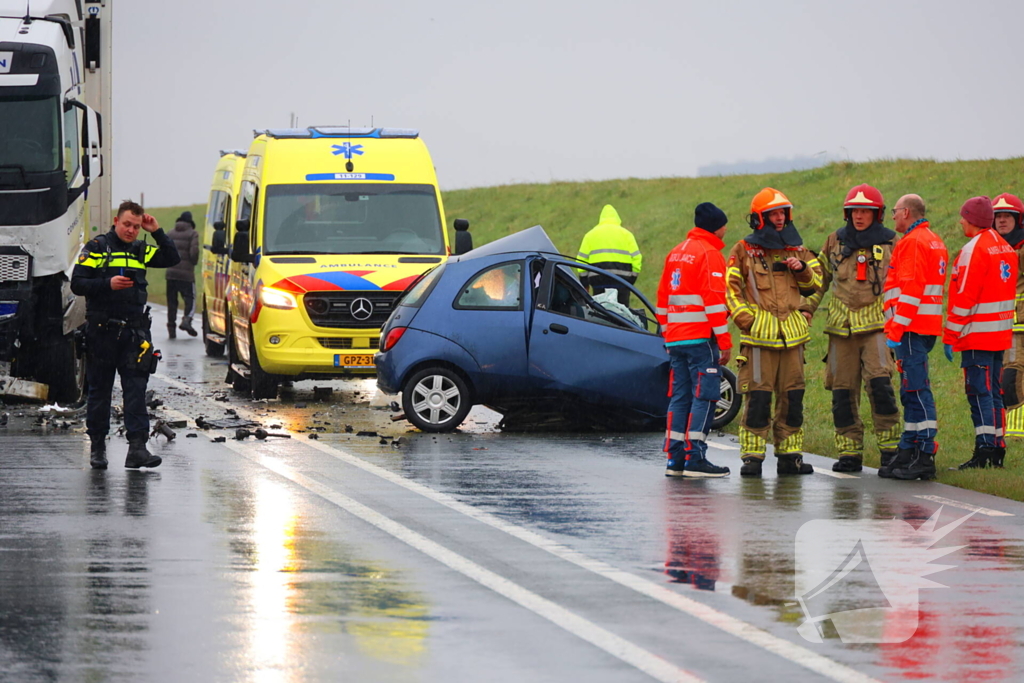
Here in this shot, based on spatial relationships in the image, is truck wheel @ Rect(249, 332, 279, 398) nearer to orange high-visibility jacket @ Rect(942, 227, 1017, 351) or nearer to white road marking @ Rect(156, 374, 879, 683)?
white road marking @ Rect(156, 374, 879, 683)

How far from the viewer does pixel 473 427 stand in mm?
14695

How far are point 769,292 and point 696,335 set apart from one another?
59cm

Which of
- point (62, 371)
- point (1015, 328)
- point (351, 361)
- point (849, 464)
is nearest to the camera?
point (849, 464)

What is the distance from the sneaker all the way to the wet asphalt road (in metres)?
0.21

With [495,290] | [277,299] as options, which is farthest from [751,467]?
[277,299]

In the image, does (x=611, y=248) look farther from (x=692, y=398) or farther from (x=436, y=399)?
(x=692, y=398)

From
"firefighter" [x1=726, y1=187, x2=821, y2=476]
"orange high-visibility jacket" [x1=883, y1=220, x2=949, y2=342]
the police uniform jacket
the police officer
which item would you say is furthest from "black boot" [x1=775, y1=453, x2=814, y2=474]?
the police uniform jacket

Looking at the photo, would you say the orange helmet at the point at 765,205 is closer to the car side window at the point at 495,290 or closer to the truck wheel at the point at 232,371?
the car side window at the point at 495,290

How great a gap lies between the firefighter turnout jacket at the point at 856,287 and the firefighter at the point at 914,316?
5.1 inches

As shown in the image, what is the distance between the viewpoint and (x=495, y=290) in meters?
14.1

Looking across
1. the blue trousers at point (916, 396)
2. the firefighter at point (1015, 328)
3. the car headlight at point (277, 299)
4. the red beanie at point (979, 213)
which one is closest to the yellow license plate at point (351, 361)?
the car headlight at point (277, 299)

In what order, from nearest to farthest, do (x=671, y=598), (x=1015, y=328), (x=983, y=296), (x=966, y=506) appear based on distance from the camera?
(x=671, y=598) < (x=966, y=506) < (x=983, y=296) < (x=1015, y=328)

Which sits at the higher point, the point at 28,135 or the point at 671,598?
the point at 28,135

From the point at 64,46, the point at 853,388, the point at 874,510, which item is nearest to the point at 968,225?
the point at 853,388
